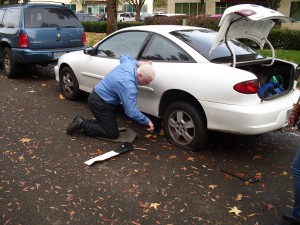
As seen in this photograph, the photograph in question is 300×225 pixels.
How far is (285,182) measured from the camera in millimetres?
3850

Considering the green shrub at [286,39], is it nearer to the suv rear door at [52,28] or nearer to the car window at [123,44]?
the suv rear door at [52,28]

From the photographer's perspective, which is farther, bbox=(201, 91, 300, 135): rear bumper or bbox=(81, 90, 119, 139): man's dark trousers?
bbox=(81, 90, 119, 139): man's dark trousers

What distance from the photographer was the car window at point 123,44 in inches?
203

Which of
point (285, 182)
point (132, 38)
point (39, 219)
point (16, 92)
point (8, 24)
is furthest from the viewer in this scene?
point (8, 24)

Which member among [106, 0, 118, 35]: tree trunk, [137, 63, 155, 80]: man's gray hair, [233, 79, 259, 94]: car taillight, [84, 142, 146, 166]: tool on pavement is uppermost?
[106, 0, 118, 35]: tree trunk

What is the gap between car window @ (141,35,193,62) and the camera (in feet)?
14.9

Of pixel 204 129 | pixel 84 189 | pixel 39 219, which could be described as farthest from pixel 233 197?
pixel 39 219

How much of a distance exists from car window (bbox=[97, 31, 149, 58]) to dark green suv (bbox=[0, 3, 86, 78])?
9.32 ft

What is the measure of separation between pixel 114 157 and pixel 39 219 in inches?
55.4

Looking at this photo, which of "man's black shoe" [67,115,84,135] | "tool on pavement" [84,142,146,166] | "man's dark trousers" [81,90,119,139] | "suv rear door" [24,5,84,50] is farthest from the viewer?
"suv rear door" [24,5,84,50]

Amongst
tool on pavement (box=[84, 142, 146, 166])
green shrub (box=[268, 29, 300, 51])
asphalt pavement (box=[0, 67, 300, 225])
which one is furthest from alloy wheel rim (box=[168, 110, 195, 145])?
green shrub (box=[268, 29, 300, 51])

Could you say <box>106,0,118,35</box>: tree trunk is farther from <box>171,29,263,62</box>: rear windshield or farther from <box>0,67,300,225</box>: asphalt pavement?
<box>171,29,263,62</box>: rear windshield

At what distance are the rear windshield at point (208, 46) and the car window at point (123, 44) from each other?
1.96 feet

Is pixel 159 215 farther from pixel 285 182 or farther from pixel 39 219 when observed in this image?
pixel 285 182
